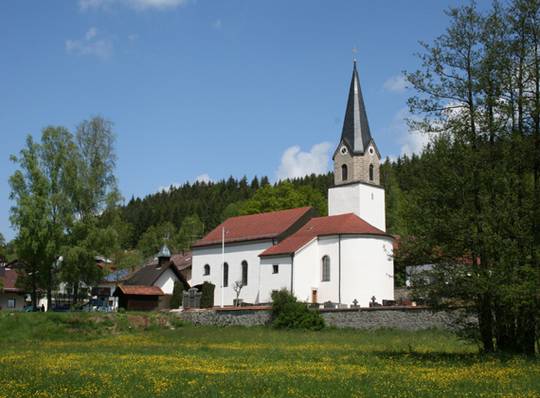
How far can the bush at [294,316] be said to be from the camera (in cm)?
3931

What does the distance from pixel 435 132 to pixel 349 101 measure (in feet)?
124

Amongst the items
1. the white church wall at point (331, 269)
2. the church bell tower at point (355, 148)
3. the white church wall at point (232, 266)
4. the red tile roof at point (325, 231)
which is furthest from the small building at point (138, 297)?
the church bell tower at point (355, 148)

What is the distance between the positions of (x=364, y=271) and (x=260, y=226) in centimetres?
1314

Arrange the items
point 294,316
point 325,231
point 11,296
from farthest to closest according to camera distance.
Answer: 1. point 11,296
2. point 325,231
3. point 294,316

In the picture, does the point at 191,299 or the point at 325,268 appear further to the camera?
the point at 191,299

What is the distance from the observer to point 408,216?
21.3 meters

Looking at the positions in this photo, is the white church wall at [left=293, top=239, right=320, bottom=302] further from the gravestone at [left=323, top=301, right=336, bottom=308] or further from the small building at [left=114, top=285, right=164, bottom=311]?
the small building at [left=114, top=285, right=164, bottom=311]

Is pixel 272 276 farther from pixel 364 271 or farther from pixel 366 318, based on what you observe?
pixel 366 318

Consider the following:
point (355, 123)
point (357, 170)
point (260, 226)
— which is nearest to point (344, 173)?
point (357, 170)

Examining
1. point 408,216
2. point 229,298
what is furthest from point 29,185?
point 408,216

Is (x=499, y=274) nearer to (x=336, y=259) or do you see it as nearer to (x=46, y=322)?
(x=46, y=322)

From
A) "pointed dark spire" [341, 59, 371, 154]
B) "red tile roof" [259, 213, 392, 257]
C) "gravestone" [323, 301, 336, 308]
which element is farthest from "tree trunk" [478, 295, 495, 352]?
"pointed dark spire" [341, 59, 371, 154]

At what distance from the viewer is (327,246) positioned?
53.2 meters

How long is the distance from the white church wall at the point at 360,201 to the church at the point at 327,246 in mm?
85
